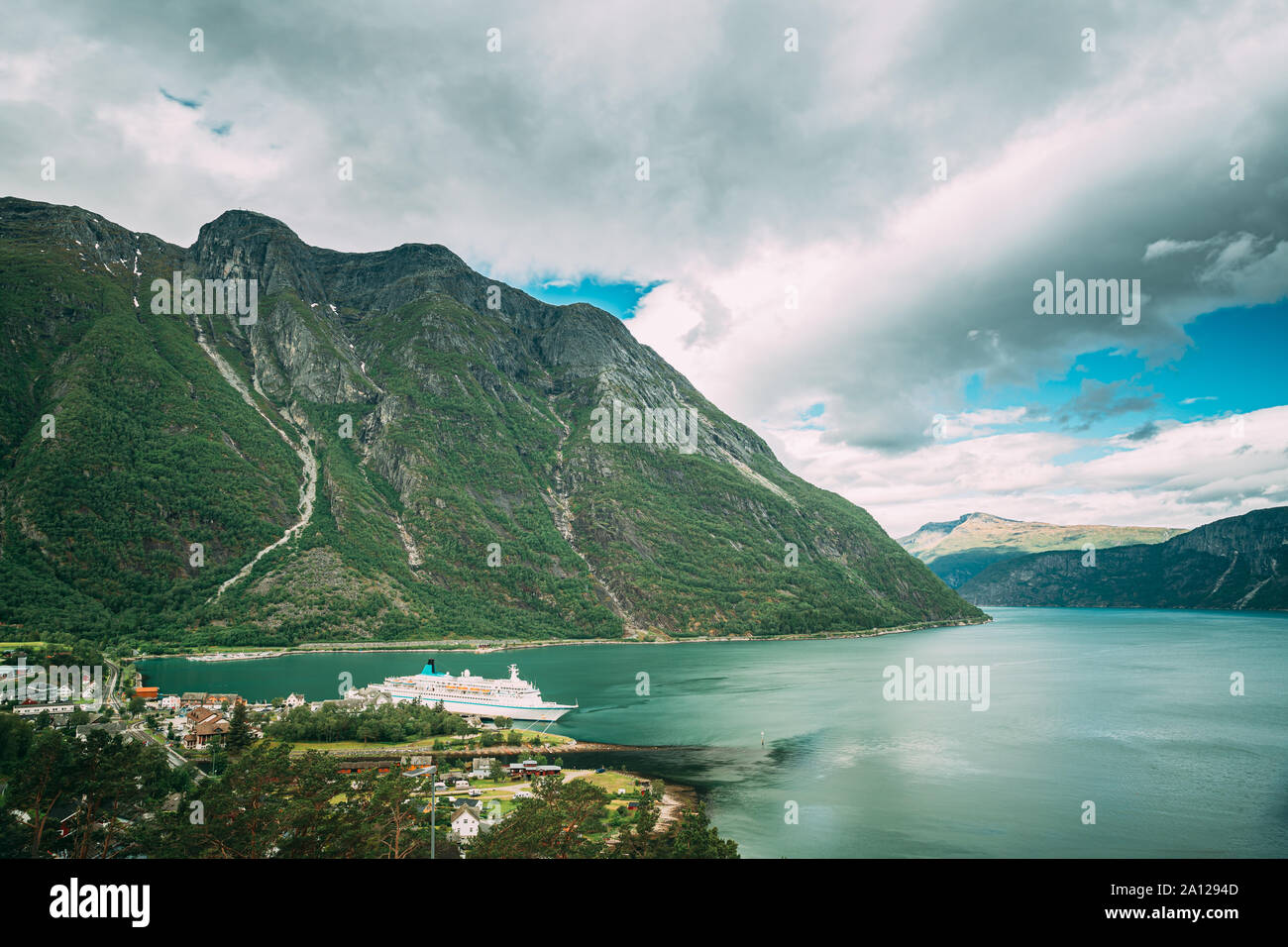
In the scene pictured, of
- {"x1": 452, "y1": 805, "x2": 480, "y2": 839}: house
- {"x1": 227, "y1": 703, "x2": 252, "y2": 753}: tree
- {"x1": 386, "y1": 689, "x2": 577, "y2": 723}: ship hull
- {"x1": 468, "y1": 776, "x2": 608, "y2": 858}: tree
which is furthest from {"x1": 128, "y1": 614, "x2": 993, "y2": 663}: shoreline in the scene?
{"x1": 468, "y1": 776, "x2": 608, "y2": 858}: tree

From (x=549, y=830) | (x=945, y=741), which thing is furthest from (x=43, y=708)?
(x=945, y=741)

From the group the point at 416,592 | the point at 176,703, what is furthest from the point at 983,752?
the point at 416,592

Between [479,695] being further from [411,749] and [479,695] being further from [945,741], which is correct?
[945,741]

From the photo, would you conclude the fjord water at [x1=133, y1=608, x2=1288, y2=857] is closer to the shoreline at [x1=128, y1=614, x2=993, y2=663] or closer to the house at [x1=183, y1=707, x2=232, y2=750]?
the shoreline at [x1=128, y1=614, x2=993, y2=663]

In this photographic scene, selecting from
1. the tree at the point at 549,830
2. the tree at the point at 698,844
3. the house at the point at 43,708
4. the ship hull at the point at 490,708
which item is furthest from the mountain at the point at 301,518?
the tree at the point at 698,844
